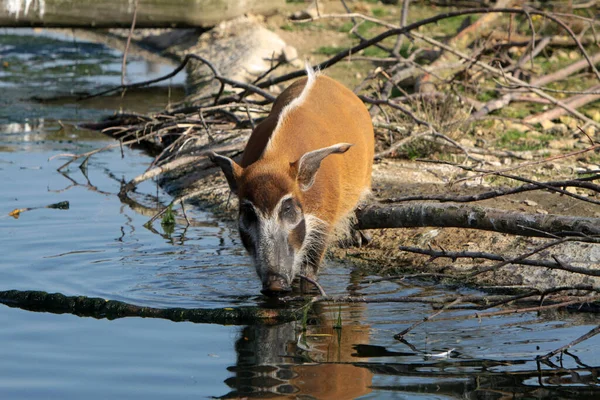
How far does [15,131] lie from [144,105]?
7.10 ft

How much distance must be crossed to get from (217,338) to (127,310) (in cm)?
66

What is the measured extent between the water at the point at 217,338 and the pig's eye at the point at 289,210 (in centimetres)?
59

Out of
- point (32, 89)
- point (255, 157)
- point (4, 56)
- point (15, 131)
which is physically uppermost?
point (4, 56)

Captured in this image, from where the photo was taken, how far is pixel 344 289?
20.2 ft

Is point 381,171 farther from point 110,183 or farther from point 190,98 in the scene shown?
point 190,98

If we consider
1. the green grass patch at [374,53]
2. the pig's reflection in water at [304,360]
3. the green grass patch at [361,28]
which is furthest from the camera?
the green grass patch at [361,28]

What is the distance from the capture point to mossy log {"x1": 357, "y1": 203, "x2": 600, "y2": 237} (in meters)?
A: 5.50

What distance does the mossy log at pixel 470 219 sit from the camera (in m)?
5.50

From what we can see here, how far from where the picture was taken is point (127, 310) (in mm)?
5406

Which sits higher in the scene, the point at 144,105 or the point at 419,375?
the point at 144,105

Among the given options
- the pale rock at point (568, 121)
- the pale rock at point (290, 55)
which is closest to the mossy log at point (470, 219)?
the pale rock at point (568, 121)

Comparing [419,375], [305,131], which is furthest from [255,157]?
[419,375]

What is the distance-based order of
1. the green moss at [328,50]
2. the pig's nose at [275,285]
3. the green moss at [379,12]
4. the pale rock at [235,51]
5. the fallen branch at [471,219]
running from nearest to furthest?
the pig's nose at [275,285]
the fallen branch at [471,219]
the pale rock at [235,51]
the green moss at [328,50]
the green moss at [379,12]

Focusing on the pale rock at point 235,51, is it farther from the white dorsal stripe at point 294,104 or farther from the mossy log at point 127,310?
the mossy log at point 127,310
